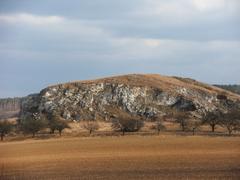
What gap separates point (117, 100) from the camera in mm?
185375

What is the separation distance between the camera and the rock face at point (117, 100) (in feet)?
579

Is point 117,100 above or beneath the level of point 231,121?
above

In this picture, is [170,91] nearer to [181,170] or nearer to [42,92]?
[42,92]

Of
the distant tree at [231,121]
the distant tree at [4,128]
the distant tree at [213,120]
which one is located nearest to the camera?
the distant tree at [231,121]

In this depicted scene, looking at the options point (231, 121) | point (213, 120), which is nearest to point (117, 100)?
point (213, 120)

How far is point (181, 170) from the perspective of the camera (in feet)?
116

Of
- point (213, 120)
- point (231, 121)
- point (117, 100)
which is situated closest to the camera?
point (231, 121)

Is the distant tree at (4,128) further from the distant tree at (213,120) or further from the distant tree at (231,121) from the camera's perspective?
the distant tree at (231,121)

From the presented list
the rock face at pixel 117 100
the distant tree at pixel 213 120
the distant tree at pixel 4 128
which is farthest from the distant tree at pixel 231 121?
the rock face at pixel 117 100

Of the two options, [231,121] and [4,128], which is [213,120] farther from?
[4,128]

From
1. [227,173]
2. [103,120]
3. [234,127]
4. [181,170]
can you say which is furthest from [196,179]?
[103,120]

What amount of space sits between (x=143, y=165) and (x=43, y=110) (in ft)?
459

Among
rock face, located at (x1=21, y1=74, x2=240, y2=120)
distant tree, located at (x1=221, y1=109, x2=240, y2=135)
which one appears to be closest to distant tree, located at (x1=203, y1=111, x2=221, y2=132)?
distant tree, located at (x1=221, y1=109, x2=240, y2=135)

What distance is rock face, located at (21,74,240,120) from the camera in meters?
176
